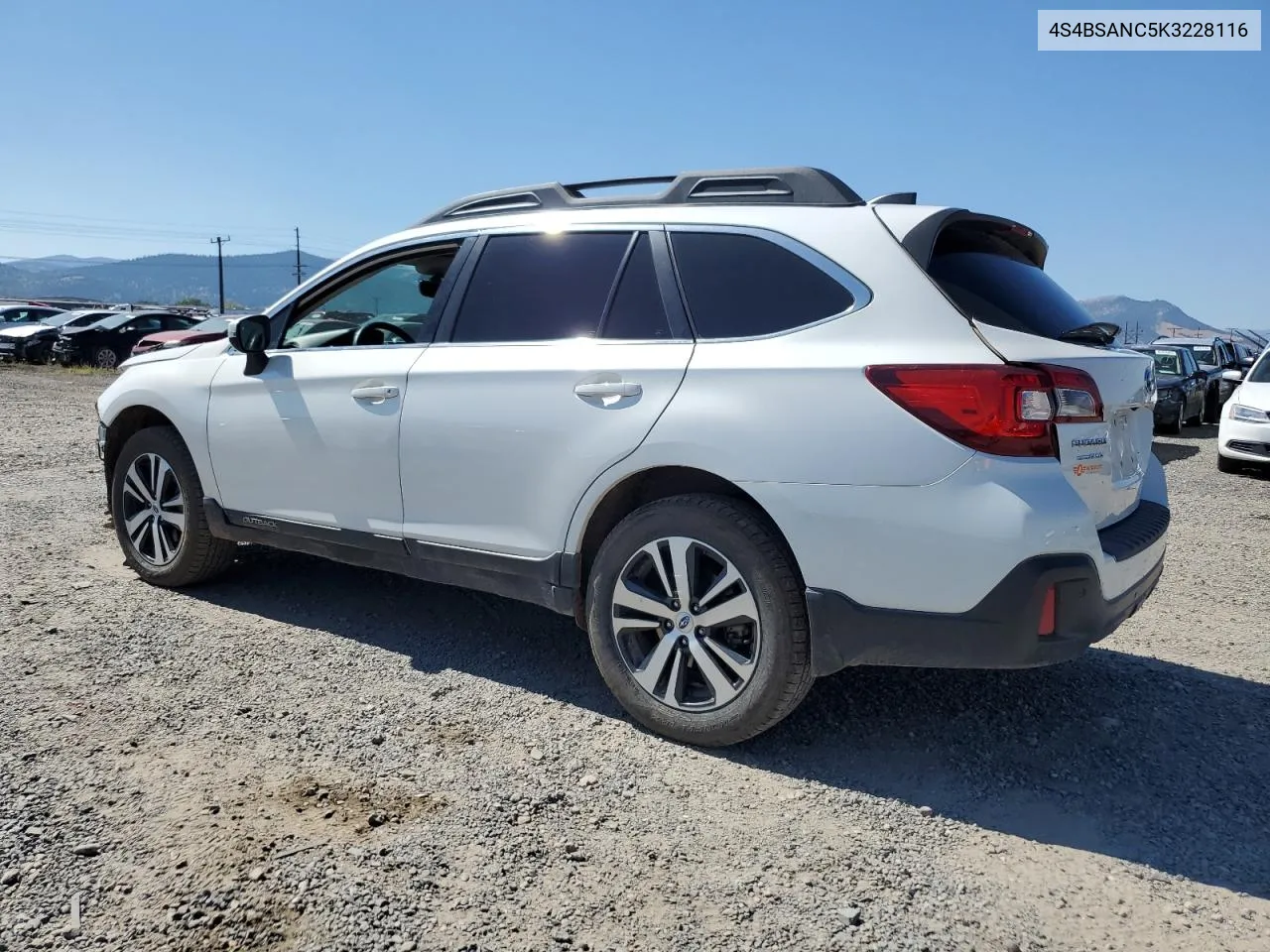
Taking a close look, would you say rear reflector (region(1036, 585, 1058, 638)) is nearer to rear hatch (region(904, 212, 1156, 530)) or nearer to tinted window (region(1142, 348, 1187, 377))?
rear hatch (region(904, 212, 1156, 530))

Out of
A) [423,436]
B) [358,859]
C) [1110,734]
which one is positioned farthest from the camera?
[423,436]

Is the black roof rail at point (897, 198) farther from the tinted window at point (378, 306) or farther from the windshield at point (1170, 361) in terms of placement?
the windshield at point (1170, 361)

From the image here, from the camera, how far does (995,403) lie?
2.73 metres

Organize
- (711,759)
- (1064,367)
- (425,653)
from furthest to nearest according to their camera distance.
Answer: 1. (425,653)
2. (711,759)
3. (1064,367)

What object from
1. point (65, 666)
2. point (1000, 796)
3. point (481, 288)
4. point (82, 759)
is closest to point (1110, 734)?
point (1000, 796)

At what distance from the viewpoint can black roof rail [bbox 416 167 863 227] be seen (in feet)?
11.0

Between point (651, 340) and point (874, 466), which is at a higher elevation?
point (651, 340)

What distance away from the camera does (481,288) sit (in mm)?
3918

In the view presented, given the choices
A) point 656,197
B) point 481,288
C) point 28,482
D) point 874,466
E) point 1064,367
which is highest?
point 656,197

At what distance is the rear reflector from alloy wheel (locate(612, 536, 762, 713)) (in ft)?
2.70

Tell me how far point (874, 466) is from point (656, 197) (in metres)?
1.42

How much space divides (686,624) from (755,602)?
28cm

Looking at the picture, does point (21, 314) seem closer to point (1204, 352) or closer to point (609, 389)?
point (1204, 352)

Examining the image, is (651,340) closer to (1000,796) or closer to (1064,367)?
(1064,367)
